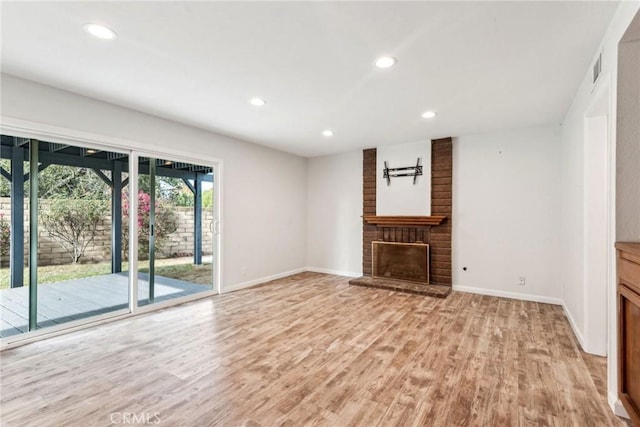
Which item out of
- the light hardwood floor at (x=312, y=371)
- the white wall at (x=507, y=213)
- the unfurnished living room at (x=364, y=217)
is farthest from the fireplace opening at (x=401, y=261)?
the light hardwood floor at (x=312, y=371)

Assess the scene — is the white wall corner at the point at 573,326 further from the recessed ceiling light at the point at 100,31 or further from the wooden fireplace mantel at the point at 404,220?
the recessed ceiling light at the point at 100,31

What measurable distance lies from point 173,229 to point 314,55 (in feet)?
10.2

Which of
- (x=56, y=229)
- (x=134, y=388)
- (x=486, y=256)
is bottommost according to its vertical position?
(x=134, y=388)

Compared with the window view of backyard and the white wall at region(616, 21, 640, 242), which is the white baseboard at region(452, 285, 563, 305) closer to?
the white wall at region(616, 21, 640, 242)

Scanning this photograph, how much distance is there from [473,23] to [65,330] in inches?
177

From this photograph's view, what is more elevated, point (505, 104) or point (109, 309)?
point (505, 104)

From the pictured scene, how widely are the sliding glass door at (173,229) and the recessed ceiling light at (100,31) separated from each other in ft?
6.22

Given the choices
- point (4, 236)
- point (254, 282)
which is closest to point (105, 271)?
point (4, 236)

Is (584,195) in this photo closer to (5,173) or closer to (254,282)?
(254,282)

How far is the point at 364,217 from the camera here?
18.1 ft

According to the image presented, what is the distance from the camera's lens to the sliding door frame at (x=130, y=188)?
2.74m

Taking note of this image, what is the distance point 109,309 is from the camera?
11.7 feet

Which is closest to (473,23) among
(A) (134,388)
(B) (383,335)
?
(B) (383,335)

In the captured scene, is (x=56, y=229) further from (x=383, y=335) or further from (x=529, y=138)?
(x=529, y=138)
